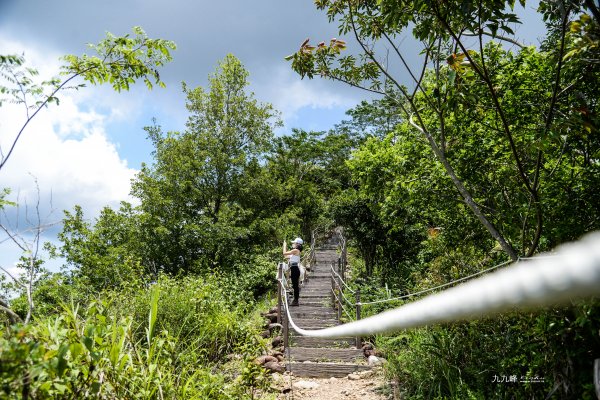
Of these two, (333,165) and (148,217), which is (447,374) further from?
(333,165)

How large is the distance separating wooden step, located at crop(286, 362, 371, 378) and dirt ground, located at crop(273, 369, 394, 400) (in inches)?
4.5

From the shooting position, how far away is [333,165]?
27.0 metres

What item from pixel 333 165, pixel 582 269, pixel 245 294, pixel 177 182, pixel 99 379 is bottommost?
pixel 99 379

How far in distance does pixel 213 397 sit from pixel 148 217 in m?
11.5

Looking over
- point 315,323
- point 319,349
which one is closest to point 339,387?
point 319,349

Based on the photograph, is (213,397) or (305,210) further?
(305,210)

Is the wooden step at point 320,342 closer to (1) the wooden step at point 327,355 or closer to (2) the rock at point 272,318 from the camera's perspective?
(1) the wooden step at point 327,355

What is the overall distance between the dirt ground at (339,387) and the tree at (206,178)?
902 cm

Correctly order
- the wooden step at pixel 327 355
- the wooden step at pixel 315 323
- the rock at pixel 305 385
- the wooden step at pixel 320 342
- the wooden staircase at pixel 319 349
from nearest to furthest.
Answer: the rock at pixel 305 385 → the wooden staircase at pixel 319 349 → the wooden step at pixel 327 355 → the wooden step at pixel 320 342 → the wooden step at pixel 315 323

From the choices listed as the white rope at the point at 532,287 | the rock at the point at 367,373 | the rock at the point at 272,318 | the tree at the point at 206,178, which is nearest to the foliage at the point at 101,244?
the tree at the point at 206,178

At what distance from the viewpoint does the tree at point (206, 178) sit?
14203 mm

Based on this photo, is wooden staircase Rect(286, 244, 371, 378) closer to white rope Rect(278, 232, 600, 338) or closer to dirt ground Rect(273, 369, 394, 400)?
dirt ground Rect(273, 369, 394, 400)

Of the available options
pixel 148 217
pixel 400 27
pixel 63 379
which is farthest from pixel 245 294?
pixel 63 379

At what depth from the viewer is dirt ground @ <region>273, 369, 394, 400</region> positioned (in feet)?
15.8
